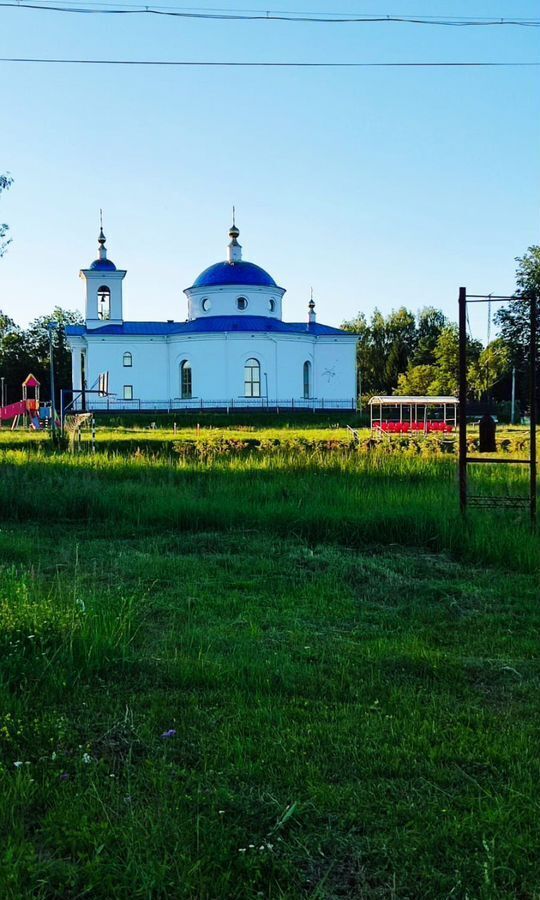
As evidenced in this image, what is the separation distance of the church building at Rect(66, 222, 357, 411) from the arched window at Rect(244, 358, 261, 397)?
0.06 m

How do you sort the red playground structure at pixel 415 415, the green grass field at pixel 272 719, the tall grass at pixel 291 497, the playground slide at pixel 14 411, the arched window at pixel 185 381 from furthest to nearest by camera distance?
the arched window at pixel 185 381 → the playground slide at pixel 14 411 → the red playground structure at pixel 415 415 → the tall grass at pixel 291 497 → the green grass field at pixel 272 719

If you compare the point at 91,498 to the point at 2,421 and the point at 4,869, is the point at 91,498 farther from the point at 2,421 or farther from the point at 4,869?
the point at 2,421

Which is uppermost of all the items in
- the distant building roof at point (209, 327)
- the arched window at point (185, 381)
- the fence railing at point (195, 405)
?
the distant building roof at point (209, 327)

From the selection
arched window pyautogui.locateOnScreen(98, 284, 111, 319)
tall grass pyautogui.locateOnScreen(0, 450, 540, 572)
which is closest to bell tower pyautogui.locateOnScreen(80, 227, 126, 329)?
arched window pyautogui.locateOnScreen(98, 284, 111, 319)

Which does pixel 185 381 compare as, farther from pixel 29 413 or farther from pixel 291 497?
pixel 291 497

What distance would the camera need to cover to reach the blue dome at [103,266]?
52.4 metres

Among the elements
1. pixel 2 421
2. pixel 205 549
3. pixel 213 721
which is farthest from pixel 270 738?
pixel 2 421

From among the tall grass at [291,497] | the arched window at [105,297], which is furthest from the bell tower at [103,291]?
the tall grass at [291,497]

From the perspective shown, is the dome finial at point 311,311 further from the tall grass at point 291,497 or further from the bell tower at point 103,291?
the tall grass at point 291,497

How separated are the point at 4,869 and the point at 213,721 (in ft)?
4.13

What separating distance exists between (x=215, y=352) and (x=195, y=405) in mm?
3431

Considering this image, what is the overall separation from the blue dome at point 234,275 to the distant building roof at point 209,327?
2287 millimetres

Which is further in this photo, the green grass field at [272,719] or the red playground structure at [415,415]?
the red playground structure at [415,415]

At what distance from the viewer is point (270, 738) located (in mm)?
3521
